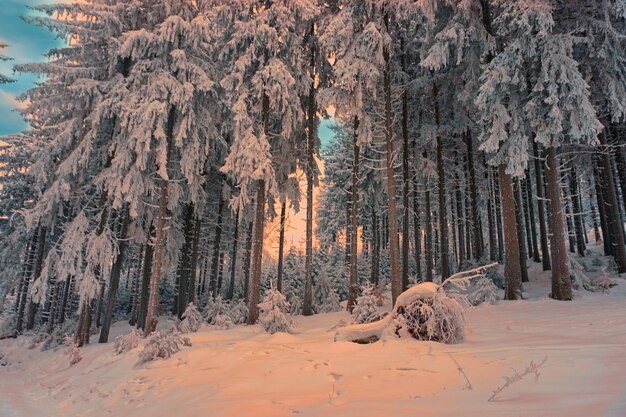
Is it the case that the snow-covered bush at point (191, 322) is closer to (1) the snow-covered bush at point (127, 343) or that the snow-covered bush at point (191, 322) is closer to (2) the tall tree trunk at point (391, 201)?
(1) the snow-covered bush at point (127, 343)

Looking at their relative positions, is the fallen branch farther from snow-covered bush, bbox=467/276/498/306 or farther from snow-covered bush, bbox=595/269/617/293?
snow-covered bush, bbox=595/269/617/293

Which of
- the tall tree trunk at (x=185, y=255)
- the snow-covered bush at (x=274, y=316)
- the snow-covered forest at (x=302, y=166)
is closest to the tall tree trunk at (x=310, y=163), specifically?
the snow-covered forest at (x=302, y=166)

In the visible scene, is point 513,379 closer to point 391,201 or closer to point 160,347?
point 160,347

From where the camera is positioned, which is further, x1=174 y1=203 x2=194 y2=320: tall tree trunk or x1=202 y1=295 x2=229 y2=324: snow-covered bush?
x1=174 y1=203 x2=194 y2=320: tall tree trunk

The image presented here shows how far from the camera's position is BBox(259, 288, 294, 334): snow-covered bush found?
1108 centimetres

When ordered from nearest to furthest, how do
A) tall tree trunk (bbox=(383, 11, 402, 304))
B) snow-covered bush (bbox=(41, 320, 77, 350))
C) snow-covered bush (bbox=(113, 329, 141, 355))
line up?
snow-covered bush (bbox=(113, 329, 141, 355)) < tall tree trunk (bbox=(383, 11, 402, 304)) < snow-covered bush (bbox=(41, 320, 77, 350))

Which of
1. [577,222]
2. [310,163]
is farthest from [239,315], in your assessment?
[577,222]

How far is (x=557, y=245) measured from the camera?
12.3 metres

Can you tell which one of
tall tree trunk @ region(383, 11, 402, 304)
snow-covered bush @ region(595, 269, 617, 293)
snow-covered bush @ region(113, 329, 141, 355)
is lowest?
snow-covered bush @ region(113, 329, 141, 355)

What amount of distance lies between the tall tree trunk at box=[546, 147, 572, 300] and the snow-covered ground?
33.8 inches

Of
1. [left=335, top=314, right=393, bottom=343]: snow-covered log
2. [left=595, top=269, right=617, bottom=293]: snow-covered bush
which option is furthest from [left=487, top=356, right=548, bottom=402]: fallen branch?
[left=595, top=269, right=617, bottom=293]: snow-covered bush

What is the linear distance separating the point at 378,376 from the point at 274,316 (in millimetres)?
6282

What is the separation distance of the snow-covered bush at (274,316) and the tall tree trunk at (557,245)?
27.2ft

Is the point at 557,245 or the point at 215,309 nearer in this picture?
the point at 557,245
